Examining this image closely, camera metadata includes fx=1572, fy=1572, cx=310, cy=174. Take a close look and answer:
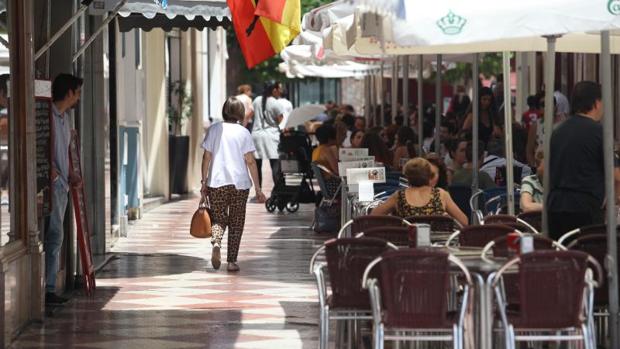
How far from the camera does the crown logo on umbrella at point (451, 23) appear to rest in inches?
332

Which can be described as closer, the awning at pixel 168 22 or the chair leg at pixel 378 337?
the chair leg at pixel 378 337

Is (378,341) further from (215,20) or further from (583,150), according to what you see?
(215,20)

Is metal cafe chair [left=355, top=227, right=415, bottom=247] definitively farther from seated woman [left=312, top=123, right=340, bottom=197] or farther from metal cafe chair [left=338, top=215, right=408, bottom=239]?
seated woman [left=312, top=123, right=340, bottom=197]

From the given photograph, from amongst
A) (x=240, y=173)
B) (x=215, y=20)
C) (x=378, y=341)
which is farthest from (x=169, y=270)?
(x=378, y=341)

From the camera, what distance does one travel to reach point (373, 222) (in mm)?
10578

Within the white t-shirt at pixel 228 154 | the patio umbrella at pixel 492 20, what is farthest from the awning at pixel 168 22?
the patio umbrella at pixel 492 20

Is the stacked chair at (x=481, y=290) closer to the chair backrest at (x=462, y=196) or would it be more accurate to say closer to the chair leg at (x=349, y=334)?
the chair leg at (x=349, y=334)

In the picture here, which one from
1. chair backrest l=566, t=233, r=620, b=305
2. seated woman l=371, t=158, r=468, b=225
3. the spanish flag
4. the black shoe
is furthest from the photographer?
the spanish flag

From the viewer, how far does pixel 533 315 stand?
8.11 metres

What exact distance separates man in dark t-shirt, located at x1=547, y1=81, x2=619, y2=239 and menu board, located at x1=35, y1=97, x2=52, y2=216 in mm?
4301

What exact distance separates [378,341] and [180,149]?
19.8 meters

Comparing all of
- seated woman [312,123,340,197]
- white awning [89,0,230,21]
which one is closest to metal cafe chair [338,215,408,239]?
white awning [89,0,230,21]

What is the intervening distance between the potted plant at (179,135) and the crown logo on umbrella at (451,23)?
19.1m

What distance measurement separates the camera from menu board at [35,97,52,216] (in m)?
12.2
